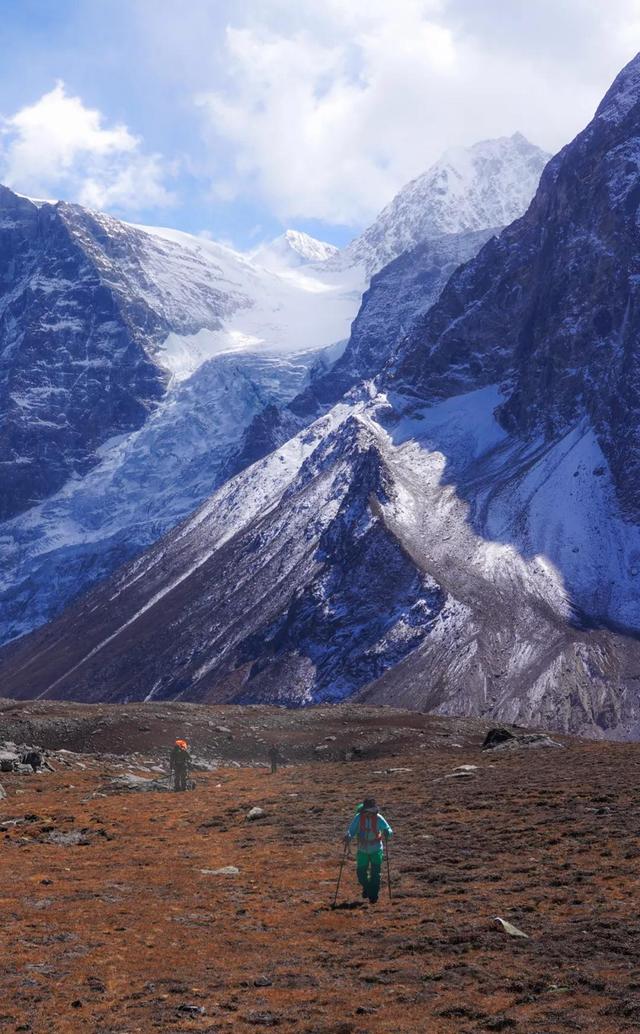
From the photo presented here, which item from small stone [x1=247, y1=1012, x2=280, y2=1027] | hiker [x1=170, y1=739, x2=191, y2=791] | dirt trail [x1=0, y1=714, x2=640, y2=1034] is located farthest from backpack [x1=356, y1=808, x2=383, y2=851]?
hiker [x1=170, y1=739, x2=191, y2=791]

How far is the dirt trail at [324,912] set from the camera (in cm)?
2152

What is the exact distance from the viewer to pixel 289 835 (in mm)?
36750

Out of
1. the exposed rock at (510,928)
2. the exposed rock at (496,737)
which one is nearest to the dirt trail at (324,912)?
the exposed rock at (510,928)

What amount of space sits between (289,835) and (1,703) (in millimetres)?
42425

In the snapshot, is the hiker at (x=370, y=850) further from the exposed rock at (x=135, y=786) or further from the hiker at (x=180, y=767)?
the exposed rock at (x=135, y=786)

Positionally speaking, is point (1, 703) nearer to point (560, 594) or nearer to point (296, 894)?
point (296, 894)

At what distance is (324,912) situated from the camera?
28078mm

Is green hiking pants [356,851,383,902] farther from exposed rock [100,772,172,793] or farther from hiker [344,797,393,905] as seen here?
exposed rock [100,772,172,793]

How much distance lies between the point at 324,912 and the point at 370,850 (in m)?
1.86

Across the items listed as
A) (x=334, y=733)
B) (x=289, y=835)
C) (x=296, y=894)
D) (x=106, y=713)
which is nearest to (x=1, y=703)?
(x=106, y=713)

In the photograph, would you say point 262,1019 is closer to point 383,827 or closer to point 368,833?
point 368,833

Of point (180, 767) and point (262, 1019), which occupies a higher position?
A: point (180, 767)

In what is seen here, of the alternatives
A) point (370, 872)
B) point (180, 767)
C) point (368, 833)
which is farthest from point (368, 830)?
point (180, 767)

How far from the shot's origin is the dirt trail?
21.5m
